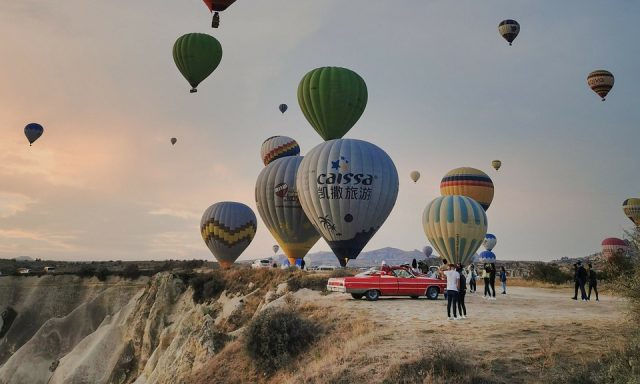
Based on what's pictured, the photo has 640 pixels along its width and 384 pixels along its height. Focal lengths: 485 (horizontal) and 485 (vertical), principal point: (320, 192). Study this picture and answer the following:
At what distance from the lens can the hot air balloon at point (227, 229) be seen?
60.8 meters

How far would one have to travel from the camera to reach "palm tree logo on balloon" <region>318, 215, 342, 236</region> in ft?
130

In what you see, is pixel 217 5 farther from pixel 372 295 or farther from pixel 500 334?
pixel 500 334

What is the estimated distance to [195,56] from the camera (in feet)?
157

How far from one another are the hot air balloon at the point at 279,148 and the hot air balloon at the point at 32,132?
30.6 m

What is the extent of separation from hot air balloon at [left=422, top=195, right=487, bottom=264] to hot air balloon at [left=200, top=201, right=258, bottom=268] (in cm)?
2509

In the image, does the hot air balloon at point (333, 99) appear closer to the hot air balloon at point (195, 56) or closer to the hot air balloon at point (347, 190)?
the hot air balloon at point (347, 190)

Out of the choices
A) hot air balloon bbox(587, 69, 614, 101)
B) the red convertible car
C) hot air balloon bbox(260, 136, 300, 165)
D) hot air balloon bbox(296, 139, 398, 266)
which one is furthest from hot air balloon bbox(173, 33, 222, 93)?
hot air balloon bbox(587, 69, 614, 101)

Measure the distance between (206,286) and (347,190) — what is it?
54.0 ft

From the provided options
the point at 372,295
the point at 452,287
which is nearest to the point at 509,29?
the point at 372,295

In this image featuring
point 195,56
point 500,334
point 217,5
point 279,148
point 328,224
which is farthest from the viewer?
point 279,148

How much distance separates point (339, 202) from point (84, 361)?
29.5 metres

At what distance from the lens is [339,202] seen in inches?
1528

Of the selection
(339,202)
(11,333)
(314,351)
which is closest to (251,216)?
(339,202)

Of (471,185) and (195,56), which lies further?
(471,185)
